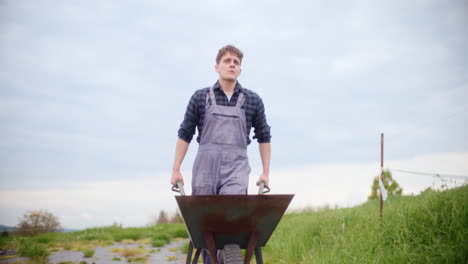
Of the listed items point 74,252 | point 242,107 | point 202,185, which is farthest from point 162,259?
point 242,107

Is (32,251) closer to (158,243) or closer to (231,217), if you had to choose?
Result: (158,243)

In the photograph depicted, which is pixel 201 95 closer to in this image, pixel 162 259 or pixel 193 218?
pixel 193 218

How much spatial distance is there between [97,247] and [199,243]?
15.8 ft

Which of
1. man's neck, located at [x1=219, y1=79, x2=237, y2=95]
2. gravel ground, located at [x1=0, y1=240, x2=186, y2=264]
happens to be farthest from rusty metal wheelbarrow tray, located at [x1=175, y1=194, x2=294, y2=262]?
gravel ground, located at [x1=0, y1=240, x2=186, y2=264]

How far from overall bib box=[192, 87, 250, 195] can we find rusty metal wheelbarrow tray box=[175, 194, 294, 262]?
42 centimetres

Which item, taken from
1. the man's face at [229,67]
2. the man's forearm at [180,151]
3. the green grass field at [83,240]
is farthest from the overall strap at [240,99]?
the green grass field at [83,240]

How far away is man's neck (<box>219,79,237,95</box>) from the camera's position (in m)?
3.33

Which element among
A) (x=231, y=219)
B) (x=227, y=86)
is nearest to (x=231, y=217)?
(x=231, y=219)

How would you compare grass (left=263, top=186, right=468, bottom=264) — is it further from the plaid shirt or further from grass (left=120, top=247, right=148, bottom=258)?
grass (left=120, top=247, right=148, bottom=258)

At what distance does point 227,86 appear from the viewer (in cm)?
333

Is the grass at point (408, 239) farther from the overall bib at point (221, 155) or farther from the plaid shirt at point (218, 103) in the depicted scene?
the plaid shirt at point (218, 103)

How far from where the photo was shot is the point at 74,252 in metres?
6.23

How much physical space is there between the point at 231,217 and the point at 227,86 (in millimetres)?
1296

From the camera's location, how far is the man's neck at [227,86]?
3326mm
